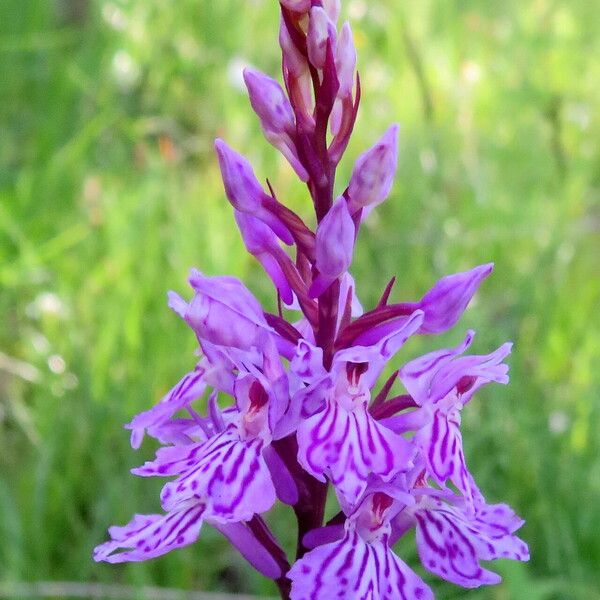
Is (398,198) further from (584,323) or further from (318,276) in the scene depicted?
(318,276)

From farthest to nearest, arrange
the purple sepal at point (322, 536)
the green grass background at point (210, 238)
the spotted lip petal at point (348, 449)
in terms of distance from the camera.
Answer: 1. the green grass background at point (210, 238)
2. the purple sepal at point (322, 536)
3. the spotted lip petal at point (348, 449)

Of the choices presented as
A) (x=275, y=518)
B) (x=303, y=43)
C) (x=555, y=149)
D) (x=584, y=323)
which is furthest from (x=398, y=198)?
(x=303, y=43)

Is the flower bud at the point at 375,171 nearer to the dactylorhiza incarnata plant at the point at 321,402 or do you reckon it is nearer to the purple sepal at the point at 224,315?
the dactylorhiza incarnata plant at the point at 321,402

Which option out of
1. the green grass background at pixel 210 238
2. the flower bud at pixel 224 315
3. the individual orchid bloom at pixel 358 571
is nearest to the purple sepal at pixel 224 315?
the flower bud at pixel 224 315

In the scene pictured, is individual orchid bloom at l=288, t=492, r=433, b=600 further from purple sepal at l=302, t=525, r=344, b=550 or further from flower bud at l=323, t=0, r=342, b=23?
flower bud at l=323, t=0, r=342, b=23

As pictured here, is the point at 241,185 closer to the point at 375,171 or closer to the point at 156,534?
the point at 375,171

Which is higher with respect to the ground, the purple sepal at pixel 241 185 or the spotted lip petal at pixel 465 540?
the purple sepal at pixel 241 185
